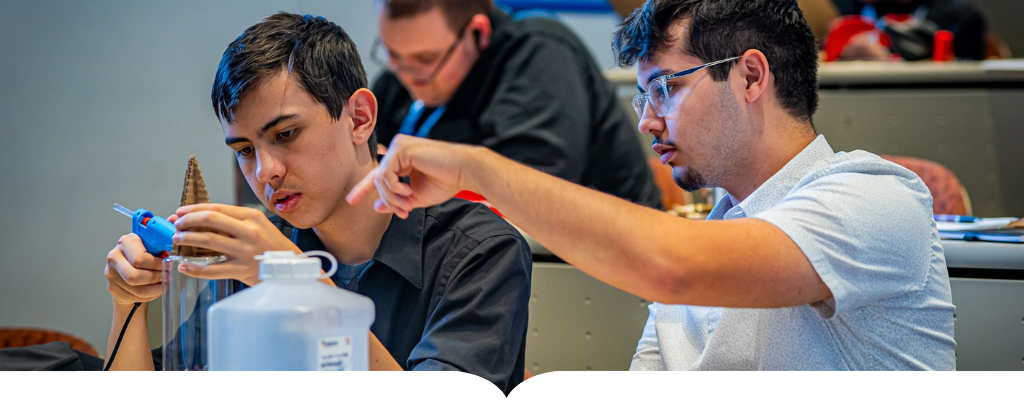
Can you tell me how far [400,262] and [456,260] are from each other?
8cm

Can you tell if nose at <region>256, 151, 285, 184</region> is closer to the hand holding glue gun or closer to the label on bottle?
the hand holding glue gun

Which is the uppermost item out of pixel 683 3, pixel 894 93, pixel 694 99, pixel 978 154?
pixel 683 3

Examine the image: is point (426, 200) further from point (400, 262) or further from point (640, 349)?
point (640, 349)

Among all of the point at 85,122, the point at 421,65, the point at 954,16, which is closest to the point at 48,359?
the point at 421,65

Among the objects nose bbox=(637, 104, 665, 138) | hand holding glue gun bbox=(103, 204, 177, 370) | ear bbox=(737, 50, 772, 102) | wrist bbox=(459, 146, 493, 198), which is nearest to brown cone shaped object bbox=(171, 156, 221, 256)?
hand holding glue gun bbox=(103, 204, 177, 370)

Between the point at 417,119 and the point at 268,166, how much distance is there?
146 centimetres

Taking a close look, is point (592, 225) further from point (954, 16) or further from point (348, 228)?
point (954, 16)

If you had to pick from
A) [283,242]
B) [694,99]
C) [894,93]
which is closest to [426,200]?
[283,242]

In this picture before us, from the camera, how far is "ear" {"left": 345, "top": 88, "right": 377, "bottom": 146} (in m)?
1.20

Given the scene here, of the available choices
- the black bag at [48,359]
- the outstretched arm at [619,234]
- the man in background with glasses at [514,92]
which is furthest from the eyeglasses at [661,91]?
the man in background with glasses at [514,92]

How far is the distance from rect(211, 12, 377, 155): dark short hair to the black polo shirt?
21 centimetres

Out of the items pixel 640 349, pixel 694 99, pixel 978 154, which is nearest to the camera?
pixel 694 99
